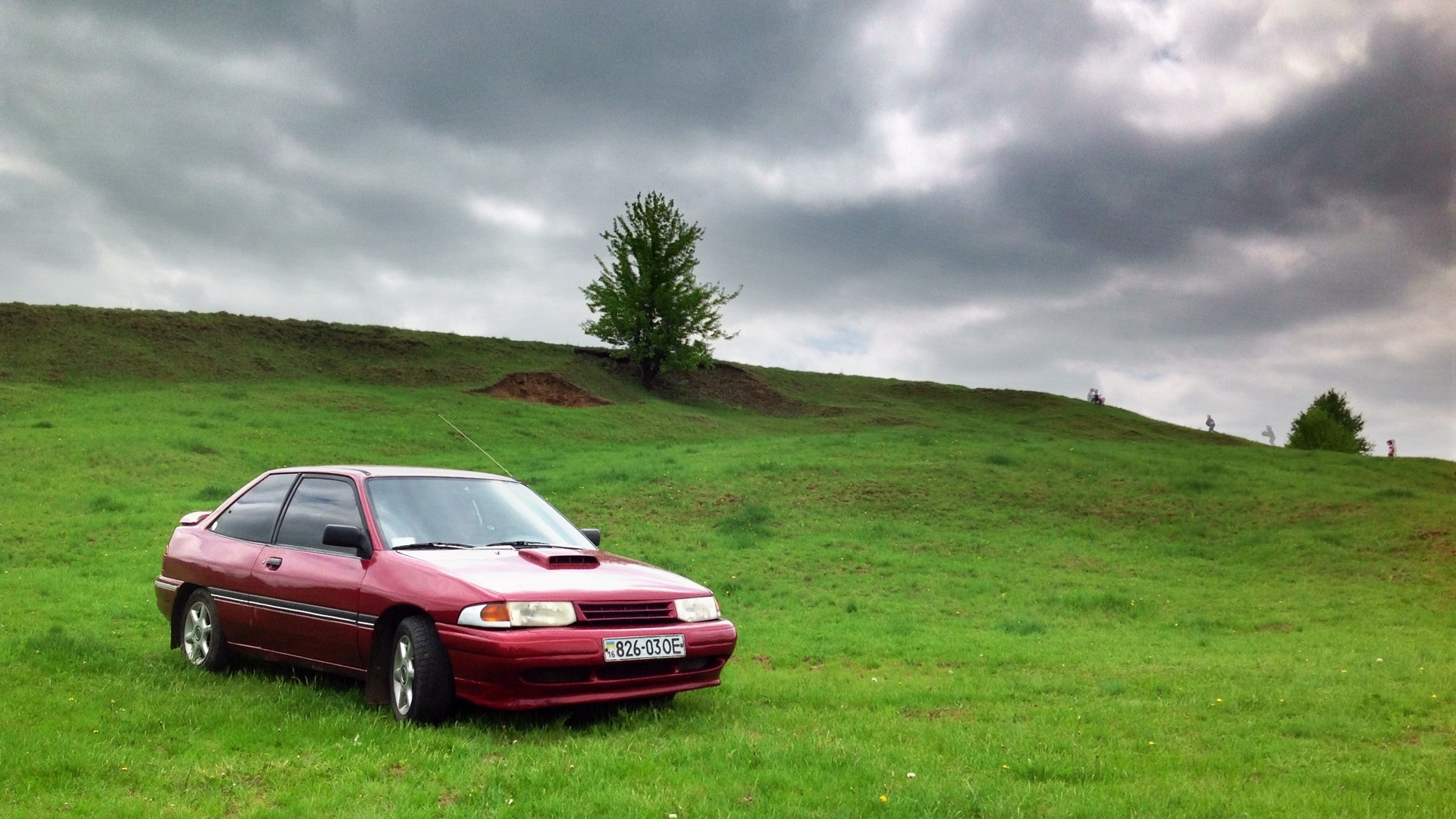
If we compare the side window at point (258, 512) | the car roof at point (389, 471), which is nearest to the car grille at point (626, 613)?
the car roof at point (389, 471)

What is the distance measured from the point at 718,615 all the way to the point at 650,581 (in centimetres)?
60

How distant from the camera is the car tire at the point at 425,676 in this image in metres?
5.77

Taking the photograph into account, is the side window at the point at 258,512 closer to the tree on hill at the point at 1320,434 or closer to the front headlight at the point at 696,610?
the front headlight at the point at 696,610

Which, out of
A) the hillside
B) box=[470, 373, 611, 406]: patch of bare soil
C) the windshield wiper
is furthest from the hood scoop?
box=[470, 373, 611, 406]: patch of bare soil

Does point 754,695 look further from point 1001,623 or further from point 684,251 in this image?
point 684,251

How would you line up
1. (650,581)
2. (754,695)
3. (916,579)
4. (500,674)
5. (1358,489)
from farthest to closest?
(1358,489) → (916,579) → (754,695) → (650,581) → (500,674)

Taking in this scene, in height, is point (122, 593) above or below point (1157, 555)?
below

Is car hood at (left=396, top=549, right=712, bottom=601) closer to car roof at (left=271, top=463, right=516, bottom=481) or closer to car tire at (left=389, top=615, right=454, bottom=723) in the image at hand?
car tire at (left=389, top=615, right=454, bottom=723)

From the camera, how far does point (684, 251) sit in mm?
49938

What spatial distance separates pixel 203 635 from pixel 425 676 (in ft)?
9.92

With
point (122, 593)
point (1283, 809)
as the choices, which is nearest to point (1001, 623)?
point (1283, 809)

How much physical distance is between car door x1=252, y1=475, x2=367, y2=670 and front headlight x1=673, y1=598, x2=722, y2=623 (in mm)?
2023

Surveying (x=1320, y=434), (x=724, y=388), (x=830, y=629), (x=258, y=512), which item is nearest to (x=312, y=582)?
(x=258, y=512)

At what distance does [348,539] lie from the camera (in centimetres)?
641
